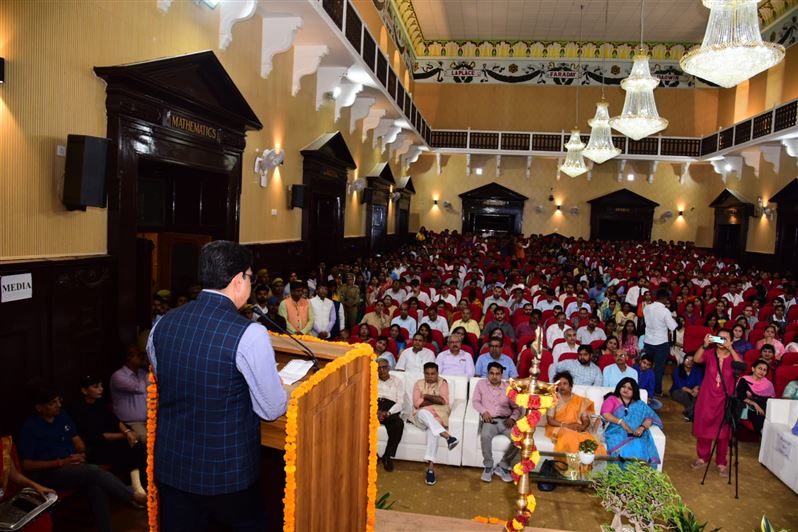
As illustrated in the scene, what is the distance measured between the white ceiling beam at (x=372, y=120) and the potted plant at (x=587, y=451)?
12354 mm

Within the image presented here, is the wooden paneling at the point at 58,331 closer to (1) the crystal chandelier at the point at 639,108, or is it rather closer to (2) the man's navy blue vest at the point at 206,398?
(2) the man's navy blue vest at the point at 206,398

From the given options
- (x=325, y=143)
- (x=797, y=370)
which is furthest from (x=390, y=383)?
(x=325, y=143)

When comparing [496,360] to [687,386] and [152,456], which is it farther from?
[152,456]

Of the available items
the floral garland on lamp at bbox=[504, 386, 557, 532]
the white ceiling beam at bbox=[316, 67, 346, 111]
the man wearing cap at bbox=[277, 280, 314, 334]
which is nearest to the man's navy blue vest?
the floral garland on lamp at bbox=[504, 386, 557, 532]

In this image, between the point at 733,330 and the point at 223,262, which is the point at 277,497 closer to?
the point at 223,262

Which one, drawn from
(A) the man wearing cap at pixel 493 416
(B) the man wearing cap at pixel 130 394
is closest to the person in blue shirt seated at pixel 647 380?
(A) the man wearing cap at pixel 493 416

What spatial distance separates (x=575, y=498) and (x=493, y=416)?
1.07 metres

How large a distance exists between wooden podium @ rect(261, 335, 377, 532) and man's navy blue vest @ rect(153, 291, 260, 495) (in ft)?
0.65

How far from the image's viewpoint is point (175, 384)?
7.18ft

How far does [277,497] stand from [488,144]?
73.2ft

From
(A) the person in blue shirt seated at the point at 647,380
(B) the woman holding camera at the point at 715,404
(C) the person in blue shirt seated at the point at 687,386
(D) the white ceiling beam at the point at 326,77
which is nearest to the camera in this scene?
(B) the woman holding camera at the point at 715,404

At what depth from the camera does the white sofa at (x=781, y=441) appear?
546 cm

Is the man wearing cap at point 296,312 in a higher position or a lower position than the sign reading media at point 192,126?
lower

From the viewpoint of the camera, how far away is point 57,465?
3910 mm
